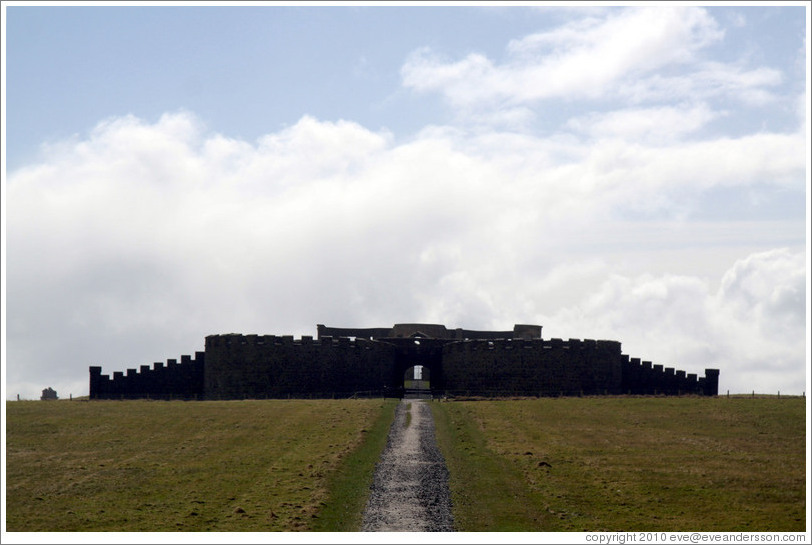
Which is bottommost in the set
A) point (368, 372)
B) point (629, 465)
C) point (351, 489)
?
point (351, 489)

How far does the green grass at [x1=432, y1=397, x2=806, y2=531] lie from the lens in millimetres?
23375

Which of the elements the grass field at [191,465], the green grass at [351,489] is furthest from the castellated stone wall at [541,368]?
the green grass at [351,489]

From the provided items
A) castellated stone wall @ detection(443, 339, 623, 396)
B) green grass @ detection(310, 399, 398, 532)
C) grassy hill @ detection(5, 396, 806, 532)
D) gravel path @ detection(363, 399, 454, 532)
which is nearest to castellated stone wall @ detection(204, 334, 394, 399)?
castellated stone wall @ detection(443, 339, 623, 396)

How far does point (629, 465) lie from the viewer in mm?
29734

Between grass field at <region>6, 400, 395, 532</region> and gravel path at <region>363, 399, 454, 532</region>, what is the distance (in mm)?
522

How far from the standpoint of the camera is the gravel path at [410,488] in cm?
2205

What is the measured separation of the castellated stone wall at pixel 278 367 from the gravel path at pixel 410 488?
61.1 ft

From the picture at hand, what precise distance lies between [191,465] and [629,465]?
554 inches

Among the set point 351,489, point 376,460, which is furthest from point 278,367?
point 351,489

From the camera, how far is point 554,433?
120 feet

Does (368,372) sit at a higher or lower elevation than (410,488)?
higher

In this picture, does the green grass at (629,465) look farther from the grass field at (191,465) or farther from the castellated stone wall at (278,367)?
the castellated stone wall at (278,367)

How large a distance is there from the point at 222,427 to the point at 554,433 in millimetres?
13550

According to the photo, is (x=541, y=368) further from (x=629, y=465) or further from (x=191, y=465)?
(x=191, y=465)
